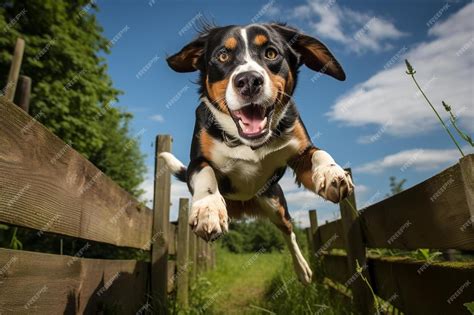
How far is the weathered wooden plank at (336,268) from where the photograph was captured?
4281 mm

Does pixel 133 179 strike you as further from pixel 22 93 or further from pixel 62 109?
pixel 22 93

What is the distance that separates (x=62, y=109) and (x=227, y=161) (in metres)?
8.67

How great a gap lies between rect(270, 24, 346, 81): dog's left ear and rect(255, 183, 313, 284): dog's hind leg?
1.27 m

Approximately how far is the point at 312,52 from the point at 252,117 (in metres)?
0.83

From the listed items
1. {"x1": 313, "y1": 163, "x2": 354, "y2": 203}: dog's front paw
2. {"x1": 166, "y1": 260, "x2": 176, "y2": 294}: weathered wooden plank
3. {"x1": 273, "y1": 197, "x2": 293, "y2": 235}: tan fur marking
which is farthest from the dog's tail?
{"x1": 166, "y1": 260, "x2": 176, "y2": 294}: weathered wooden plank

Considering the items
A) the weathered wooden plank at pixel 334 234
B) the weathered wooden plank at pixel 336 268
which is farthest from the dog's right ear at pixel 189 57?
the weathered wooden plank at pixel 336 268

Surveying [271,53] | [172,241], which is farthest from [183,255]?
[271,53]

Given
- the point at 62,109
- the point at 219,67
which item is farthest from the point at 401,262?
the point at 62,109

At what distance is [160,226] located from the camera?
400 cm

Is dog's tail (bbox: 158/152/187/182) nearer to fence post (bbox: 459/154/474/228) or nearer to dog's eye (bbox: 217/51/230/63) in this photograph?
dog's eye (bbox: 217/51/230/63)

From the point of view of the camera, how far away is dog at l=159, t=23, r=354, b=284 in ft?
7.83

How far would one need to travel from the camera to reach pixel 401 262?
2482mm

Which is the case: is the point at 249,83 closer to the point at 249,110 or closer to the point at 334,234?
the point at 249,110

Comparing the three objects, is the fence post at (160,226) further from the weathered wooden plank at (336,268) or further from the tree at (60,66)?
the tree at (60,66)
